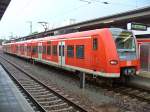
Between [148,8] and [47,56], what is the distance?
940cm

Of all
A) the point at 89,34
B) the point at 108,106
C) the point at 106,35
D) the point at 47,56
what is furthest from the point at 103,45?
the point at 47,56

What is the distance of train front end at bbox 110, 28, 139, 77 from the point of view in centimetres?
1500

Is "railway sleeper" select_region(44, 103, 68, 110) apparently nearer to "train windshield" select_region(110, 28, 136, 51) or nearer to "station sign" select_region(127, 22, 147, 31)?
"train windshield" select_region(110, 28, 136, 51)

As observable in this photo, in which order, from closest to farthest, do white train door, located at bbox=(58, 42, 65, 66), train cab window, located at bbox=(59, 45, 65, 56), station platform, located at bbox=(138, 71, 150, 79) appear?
1. station platform, located at bbox=(138, 71, 150, 79)
2. white train door, located at bbox=(58, 42, 65, 66)
3. train cab window, located at bbox=(59, 45, 65, 56)

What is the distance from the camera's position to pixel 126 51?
50.3ft

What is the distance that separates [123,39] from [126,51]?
0.61 metres

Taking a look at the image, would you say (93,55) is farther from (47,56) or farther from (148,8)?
(47,56)

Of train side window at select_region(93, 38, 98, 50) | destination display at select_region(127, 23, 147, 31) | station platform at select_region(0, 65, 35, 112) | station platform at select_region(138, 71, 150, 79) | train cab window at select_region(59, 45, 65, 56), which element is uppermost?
destination display at select_region(127, 23, 147, 31)

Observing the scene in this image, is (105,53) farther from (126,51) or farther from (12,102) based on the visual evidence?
(12,102)

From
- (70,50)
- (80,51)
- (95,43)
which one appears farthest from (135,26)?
(70,50)

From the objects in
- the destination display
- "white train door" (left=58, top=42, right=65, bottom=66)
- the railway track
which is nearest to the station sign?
the destination display

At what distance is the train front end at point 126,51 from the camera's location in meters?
15.0

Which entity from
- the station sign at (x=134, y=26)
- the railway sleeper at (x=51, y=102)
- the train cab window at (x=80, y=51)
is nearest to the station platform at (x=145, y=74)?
the station sign at (x=134, y=26)

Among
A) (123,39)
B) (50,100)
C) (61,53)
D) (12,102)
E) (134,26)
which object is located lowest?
(50,100)
